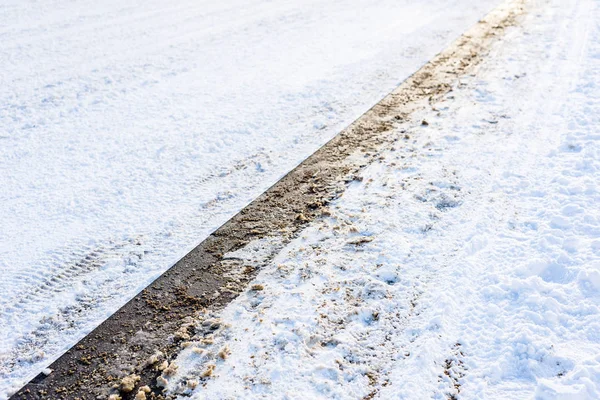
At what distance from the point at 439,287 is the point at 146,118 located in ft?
12.6

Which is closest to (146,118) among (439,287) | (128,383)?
(128,383)

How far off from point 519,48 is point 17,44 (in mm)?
7524

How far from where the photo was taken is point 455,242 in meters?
3.69

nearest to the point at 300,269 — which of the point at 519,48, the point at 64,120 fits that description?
the point at 64,120

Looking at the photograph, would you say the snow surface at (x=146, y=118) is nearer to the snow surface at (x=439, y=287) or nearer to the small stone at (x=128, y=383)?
the small stone at (x=128, y=383)

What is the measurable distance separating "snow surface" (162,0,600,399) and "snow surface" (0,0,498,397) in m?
0.83

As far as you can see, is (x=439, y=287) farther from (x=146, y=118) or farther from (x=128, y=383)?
(x=146, y=118)

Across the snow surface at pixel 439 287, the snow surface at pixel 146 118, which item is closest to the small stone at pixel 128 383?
the snow surface at pixel 439 287

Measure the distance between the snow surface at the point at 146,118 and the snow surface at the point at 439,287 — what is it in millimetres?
830

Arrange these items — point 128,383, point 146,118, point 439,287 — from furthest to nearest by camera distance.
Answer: point 146,118, point 439,287, point 128,383

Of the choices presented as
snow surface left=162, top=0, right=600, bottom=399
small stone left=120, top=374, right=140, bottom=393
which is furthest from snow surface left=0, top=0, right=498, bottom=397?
snow surface left=162, top=0, right=600, bottom=399

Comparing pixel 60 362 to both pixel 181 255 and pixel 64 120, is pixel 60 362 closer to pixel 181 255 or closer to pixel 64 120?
pixel 181 255

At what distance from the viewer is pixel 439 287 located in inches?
130

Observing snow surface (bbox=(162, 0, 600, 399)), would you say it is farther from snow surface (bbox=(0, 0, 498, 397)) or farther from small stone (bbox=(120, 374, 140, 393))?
snow surface (bbox=(0, 0, 498, 397))
